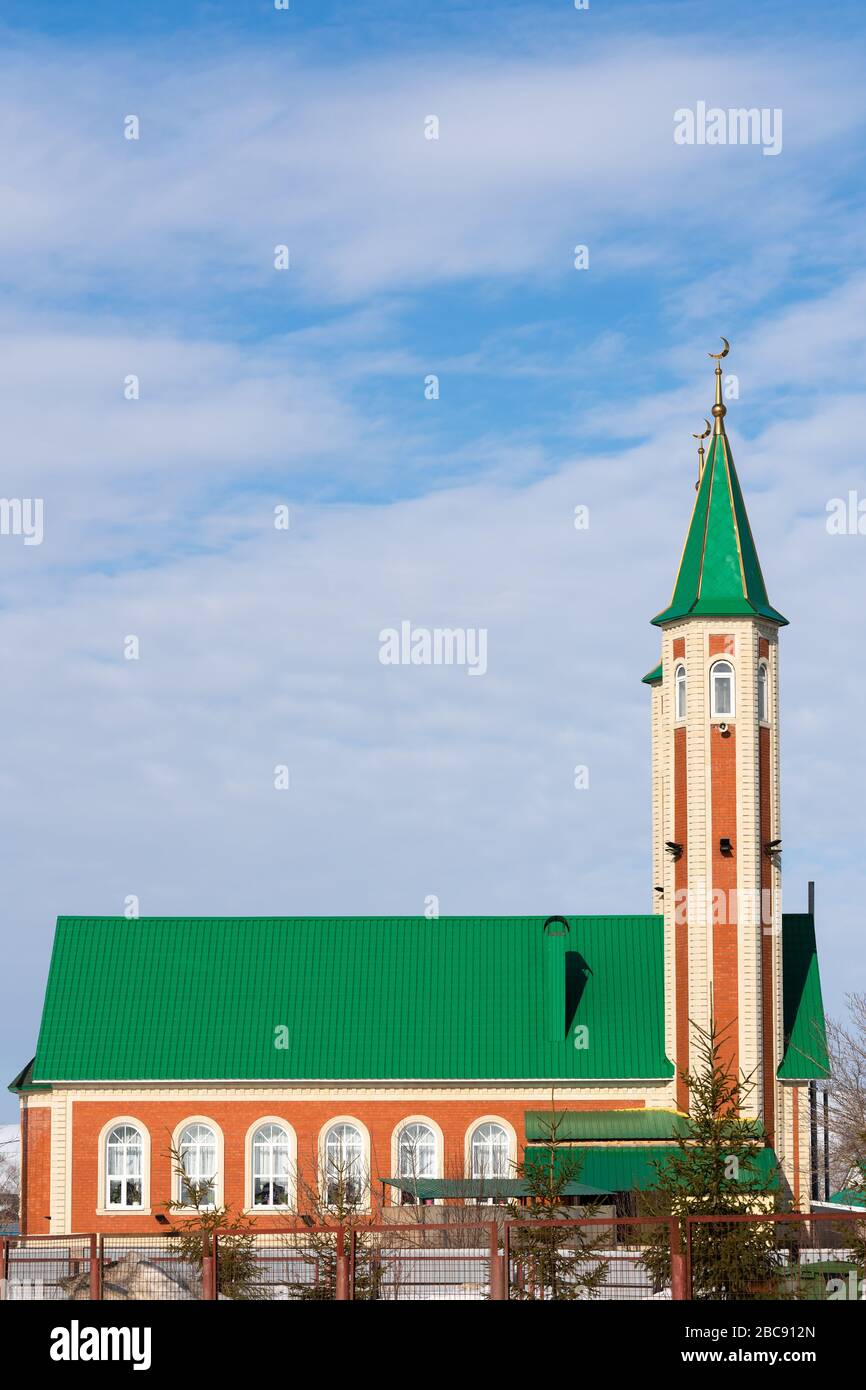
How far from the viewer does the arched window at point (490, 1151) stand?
53594 millimetres

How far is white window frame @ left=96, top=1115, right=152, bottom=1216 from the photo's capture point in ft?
174

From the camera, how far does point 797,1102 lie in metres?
A: 53.4

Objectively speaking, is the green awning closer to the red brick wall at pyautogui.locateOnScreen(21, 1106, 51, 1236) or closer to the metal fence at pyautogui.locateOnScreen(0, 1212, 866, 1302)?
the red brick wall at pyautogui.locateOnScreen(21, 1106, 51, 1236)

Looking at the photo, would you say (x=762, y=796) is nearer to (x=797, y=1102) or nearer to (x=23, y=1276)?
(x=797, y=1102)

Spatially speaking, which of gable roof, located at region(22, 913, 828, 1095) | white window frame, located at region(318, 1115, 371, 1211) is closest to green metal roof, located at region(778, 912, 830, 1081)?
gable roof, located at region(22, 913, 828, 1095)

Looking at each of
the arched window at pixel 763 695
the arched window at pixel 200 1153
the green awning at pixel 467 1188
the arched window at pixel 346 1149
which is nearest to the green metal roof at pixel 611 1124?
the green awning at pixel 467 1188

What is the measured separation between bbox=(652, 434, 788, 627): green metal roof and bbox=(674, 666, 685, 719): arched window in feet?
5.06

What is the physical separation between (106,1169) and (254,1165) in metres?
4.14

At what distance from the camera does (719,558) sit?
5434 centimetres

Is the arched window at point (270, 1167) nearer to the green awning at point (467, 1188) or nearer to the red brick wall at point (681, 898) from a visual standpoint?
the green awning at point (467, 1188)

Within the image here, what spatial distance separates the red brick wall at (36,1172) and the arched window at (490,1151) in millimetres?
12073

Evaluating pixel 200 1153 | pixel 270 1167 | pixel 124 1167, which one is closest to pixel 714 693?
pixel 270 1167
